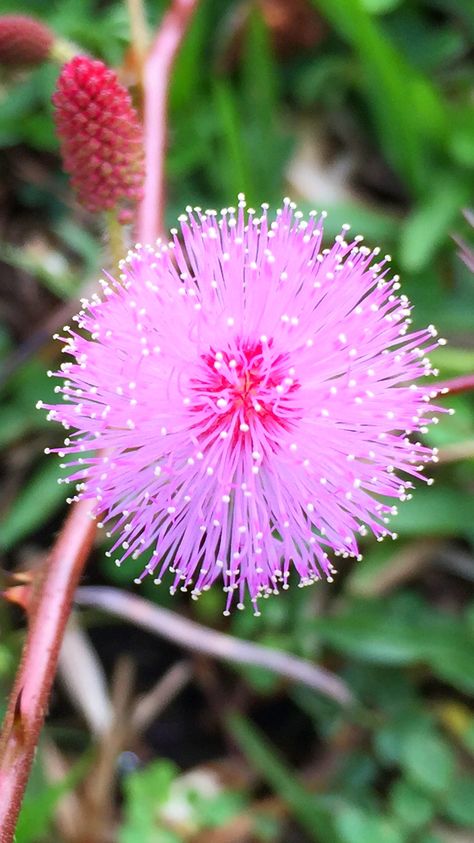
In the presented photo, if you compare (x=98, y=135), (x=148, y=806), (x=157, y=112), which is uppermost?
(x=157, y=112)

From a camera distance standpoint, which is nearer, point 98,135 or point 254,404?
point 254,404

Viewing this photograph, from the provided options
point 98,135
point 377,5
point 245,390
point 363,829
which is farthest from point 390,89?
point 363,829

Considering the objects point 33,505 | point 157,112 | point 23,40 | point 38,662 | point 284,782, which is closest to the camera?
point 38,662

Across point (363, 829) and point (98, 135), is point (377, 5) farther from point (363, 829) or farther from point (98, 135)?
point (363, 829)

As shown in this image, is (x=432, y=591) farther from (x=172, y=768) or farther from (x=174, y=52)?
(x=174, y=52)

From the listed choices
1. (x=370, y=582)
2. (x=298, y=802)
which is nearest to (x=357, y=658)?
(x=370, y=582)

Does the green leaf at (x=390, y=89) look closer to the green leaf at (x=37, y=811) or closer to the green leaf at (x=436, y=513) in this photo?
the green leaf at (x=436, y=513)

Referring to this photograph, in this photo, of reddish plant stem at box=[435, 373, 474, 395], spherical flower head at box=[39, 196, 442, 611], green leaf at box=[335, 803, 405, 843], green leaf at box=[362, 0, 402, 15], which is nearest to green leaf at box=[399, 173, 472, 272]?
green leaf at box=[362, 0, 402, 15]
